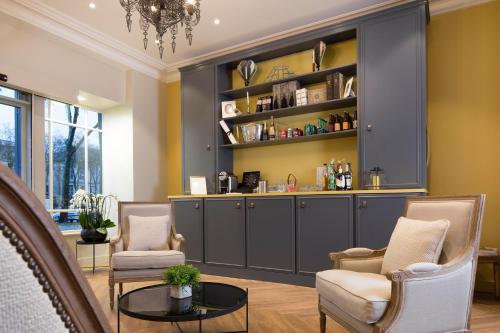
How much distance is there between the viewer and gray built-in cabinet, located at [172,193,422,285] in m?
3.51

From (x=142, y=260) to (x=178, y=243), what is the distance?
43 centimetres

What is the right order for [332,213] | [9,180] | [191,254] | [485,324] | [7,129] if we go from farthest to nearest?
[191,254]
[7,129]
[332,213]
[485,324]
[9,180]

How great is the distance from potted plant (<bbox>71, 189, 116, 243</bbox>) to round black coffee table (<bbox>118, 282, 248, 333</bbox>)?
2.23 metres

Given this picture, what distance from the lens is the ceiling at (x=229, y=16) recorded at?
12.9 ft

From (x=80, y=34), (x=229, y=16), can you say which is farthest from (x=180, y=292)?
(x=80, y=34)

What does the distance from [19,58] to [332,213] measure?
3723mm

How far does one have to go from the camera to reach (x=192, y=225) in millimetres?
4707

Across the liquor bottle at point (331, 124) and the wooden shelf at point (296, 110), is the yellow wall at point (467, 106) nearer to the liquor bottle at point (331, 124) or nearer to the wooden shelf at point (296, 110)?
the wooden shelf at point (296, 110)

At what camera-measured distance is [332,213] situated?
369 cm

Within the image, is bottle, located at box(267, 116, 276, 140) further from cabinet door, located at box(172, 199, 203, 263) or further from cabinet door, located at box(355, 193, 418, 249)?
cabinet door, located at box(355, 193, 418, 249)

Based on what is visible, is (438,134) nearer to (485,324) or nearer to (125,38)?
(485,324)

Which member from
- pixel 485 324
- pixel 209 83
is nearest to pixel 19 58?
pixel 209 83

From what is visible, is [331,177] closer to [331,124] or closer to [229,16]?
[331,124]

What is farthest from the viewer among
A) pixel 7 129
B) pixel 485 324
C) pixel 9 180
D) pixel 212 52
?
pixel 212 52
